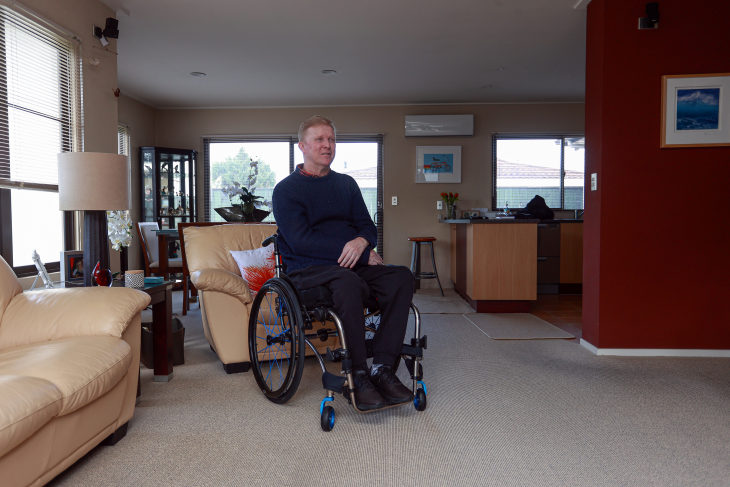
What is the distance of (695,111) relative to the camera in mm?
2801

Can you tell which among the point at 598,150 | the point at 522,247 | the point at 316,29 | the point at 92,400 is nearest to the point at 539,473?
the point at 92,400

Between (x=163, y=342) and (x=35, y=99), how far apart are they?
1.75 meters

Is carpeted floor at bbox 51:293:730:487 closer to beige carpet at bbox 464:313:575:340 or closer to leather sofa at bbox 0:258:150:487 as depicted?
leather sofa at bbox 0:258:150:487

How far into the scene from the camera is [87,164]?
209 centimetres

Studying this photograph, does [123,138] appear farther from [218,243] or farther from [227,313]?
[227,313]

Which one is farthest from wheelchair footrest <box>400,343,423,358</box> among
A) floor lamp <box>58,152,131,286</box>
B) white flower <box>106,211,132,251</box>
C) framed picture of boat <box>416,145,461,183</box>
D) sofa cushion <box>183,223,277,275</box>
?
framed picture of boat <box>416,145,461,183</box>

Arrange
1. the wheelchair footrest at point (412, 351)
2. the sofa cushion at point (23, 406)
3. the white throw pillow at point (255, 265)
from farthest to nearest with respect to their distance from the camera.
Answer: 1. the white throw pillow at point (255, 265)
2. the wheelchair footrest at point (412, 351)
3. the sofa cushion at point (23, 406)

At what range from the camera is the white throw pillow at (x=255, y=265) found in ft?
8.77

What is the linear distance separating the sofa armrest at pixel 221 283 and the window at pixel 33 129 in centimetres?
127

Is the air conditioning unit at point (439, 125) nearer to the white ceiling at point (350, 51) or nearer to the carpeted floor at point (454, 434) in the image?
the white ceiling at point (350, 51)

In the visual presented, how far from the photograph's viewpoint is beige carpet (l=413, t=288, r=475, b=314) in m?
4.42

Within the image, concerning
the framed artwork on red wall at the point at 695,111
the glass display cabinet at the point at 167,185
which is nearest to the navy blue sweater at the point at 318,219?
the framed artwork on red wall at the point at 695,111

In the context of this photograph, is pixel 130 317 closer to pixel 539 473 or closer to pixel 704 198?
pixel 539 473

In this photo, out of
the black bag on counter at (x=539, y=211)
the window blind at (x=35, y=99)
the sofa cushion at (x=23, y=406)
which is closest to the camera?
the sofa cushion at (x=23, y=406)
